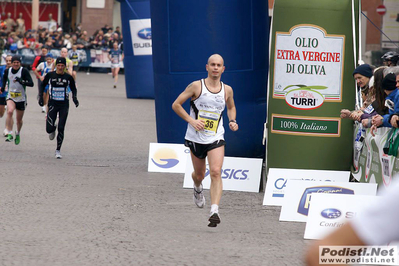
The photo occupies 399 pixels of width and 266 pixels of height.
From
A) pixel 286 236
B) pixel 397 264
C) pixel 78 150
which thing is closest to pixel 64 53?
pixel 78 150

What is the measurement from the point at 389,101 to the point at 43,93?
870 centimetres

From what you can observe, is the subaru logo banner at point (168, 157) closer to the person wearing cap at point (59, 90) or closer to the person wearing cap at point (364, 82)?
the person wearing cap at point (59, 90)

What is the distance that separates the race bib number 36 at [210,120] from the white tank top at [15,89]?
8.11 meters

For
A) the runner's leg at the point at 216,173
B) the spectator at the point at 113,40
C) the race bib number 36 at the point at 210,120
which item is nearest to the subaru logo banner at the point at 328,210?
the runner's leg at the point at 216,173

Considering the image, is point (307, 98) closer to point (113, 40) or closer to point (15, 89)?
point (15, 89)

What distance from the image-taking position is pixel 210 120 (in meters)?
8.50

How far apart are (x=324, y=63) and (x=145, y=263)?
5234mm

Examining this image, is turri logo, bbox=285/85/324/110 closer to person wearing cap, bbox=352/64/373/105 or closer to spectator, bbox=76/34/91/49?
person wearing cap, bbox=352/64/373/105

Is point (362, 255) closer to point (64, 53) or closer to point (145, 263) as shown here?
point (145, 263)

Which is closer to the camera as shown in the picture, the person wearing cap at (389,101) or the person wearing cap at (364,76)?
the person wearing cap at (389,101)

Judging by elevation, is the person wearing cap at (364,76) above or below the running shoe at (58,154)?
above

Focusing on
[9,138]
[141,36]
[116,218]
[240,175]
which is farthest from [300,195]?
[141,36]

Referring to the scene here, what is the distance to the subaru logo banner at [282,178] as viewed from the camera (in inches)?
377

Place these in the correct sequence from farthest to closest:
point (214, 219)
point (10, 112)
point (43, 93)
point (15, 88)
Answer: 1. point (15, 88)
2. point (10, 112)
3. point (43, 93)
4. point (214, 219)
